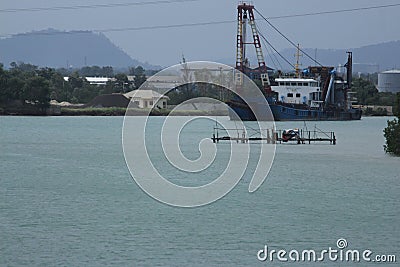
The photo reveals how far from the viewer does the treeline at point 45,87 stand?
71.3 m

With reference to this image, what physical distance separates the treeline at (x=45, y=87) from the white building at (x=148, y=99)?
24.1 feet

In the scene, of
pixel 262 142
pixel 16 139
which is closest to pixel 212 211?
pixel 262 142

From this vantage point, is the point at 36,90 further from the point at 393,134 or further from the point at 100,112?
the point at 393,134

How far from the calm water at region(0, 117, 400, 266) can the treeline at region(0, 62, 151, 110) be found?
39.8 metres

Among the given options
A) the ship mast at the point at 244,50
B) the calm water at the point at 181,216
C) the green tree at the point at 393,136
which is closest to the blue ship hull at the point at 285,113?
the ship mast at the point at 244,50

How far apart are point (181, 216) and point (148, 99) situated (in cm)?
6259

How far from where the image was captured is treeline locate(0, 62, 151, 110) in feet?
234

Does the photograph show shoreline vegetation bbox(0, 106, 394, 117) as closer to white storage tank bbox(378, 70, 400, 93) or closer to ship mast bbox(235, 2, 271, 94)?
ship mast bbox(235, 2, 271, 94)

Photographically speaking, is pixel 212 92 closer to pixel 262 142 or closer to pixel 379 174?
pixel 262 142

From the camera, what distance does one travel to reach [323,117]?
70.1 metres

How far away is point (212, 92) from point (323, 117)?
14502mm

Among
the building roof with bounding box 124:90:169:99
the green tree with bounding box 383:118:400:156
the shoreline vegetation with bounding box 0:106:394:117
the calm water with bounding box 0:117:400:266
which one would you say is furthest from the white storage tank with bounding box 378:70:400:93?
the calm water with bounding box 0:117:400:266

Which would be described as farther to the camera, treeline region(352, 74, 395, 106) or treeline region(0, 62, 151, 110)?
treeline region(352, 74, 395, 106)

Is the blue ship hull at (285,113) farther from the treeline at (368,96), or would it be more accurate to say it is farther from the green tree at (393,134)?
the green tree at (393,134)
